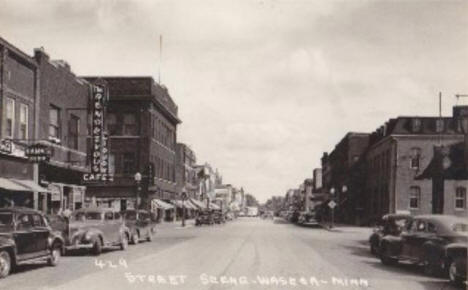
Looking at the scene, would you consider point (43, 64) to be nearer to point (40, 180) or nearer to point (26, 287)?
point (40, 180)

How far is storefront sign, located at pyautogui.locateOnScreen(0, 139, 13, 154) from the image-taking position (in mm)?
24425

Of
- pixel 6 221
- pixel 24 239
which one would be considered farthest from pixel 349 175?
pixel 6 221

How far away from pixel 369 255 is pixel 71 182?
19.4m

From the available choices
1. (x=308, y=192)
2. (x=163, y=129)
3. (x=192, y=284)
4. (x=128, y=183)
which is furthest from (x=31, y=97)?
(x=308, y=192)

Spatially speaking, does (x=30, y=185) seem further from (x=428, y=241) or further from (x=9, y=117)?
(x=428, y=241)

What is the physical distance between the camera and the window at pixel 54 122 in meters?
32.4

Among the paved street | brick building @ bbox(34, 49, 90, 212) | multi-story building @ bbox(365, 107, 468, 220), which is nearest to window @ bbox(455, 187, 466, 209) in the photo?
multi-story building @ bbox(365, 107, 468, 220)

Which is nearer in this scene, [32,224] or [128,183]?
[32,224]

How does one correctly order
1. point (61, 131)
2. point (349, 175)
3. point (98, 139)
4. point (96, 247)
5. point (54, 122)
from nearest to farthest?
point (96, 247) → point (54, 122) → point (61, 131) → point (98, 139) → point (349, 175)

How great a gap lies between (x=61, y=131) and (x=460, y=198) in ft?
105

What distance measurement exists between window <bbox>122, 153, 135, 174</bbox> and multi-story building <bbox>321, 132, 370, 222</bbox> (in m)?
19.7

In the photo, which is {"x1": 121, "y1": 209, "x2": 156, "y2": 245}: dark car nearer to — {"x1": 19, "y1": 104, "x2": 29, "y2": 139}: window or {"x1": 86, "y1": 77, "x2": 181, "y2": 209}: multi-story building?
{"x1": 19, "y1": 104, "x2": 29, "y2": 139}: window

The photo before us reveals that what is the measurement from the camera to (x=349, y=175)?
74.5 metres

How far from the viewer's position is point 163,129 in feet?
207
